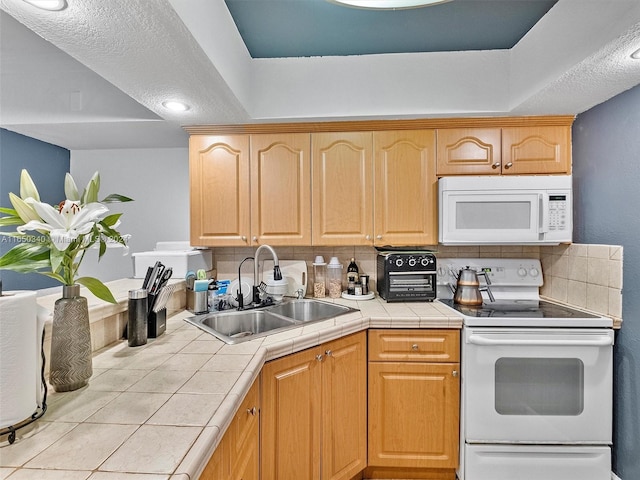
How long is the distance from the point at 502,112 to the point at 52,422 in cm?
240

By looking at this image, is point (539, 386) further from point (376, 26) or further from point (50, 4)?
point (50, 4)

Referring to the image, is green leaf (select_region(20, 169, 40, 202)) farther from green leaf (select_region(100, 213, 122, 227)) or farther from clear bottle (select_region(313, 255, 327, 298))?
clear bottle (select_region(313, 255, 327, 298))

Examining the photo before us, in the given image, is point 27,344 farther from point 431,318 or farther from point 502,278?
point 502,278

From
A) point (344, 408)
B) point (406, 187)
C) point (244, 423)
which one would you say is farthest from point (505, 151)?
point (244, 423)

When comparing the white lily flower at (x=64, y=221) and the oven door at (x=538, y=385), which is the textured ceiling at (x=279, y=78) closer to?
the white lily flower at (x=64, y=221)

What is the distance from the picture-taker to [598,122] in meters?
1.88

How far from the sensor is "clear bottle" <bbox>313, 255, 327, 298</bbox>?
90.1 inches

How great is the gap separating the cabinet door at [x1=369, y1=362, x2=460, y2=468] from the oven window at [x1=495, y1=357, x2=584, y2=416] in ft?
0.76

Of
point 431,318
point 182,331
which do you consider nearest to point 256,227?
point 182,331

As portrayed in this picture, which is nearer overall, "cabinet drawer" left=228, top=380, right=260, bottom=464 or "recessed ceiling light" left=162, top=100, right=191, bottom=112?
"cabinet drawer" left=228, top=380, right=260, bottom=464

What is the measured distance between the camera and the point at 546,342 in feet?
5.51

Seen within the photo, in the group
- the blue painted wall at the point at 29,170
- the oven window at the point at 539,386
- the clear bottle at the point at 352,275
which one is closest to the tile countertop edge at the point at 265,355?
the oven window at the point at 539,386

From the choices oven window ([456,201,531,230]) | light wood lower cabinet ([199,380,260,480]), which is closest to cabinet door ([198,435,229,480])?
light wood lower cabinet ([199,380,260,480])

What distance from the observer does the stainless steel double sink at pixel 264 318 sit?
175 centimetres
